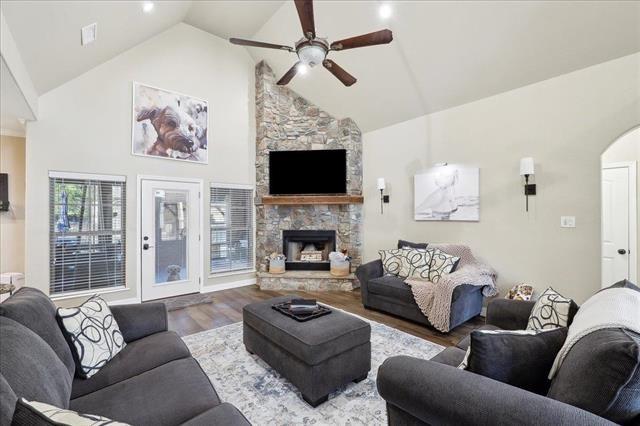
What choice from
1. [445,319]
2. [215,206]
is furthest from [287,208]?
[445,319]

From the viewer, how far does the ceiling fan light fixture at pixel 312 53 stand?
2.60 m

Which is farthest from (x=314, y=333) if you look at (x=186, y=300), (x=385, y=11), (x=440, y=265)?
(x=385, y=11)

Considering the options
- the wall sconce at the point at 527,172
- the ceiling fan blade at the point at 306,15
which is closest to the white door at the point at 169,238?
the ceiling fan blade at the point at 306,15

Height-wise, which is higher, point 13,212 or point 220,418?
point 13,212

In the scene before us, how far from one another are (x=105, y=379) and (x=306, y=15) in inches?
111

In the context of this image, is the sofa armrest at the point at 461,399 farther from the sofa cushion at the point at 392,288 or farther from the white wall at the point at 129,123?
the white wall at the point at 129,123

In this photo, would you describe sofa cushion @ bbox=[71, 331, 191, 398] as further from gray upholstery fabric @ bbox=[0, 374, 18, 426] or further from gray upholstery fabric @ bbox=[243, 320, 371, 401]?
gray upholstery fabric @ bbox=[0, 374, 18, 426]

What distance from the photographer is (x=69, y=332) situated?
1.64 m

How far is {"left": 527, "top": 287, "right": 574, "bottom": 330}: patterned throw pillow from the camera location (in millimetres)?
1659

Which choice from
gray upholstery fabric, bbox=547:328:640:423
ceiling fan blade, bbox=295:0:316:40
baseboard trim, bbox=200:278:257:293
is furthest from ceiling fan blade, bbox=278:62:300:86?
baseboard trim, bbox=200:278:257:293

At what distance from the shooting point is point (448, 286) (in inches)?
127

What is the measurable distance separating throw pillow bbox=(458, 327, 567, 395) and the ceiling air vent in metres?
4.19

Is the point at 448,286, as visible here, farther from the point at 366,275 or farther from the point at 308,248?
the point at 308,248

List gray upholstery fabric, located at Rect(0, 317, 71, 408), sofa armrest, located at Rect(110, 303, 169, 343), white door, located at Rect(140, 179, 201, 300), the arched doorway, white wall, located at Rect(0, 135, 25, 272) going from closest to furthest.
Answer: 1. gray upholstery fabric, located at Rect(0, 317, 71, 408)
2. sofa armrest, located at Rect(110, 303, 169, 343)
3. the arched doorway
4. white wall, located at Rect(0, 135, 25, 272)
5. white door, located at Rect(140, 179, 201, 300)
